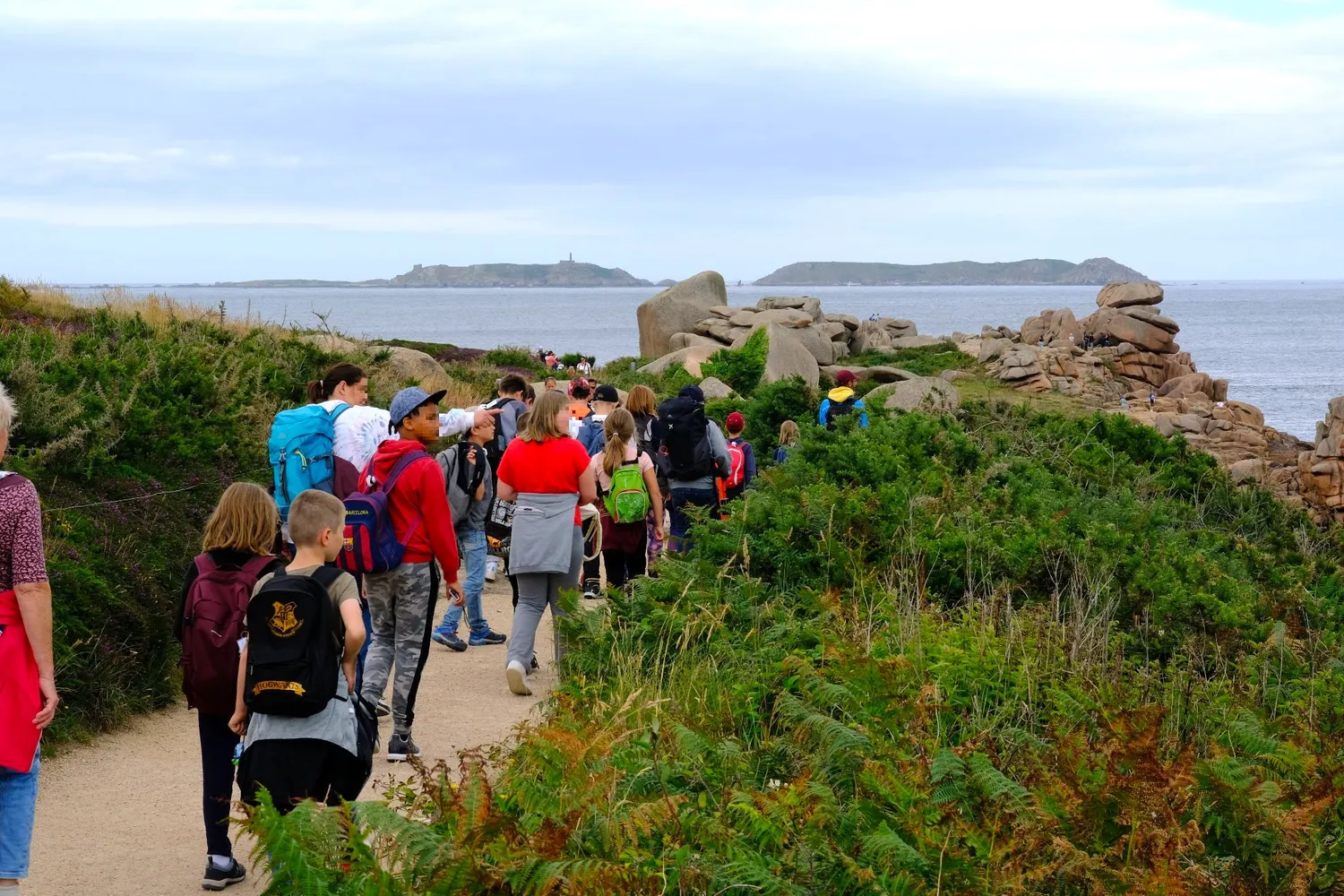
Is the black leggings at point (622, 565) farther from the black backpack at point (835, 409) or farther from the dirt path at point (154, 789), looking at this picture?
the black backpack at point (835, 409)

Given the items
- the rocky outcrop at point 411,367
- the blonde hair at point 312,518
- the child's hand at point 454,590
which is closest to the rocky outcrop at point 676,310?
the rocky outcrop at point 411,367

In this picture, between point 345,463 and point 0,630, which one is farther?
point 345,463

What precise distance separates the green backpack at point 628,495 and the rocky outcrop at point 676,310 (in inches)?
1125

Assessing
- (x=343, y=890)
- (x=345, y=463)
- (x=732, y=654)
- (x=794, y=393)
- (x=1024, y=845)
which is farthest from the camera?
(x=794, y=393)

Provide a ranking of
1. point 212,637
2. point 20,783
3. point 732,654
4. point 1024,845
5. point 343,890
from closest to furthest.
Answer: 1. point 343,890
2. point 1024,845
3. point 20,783
4. point 212,637
5. point 732,654

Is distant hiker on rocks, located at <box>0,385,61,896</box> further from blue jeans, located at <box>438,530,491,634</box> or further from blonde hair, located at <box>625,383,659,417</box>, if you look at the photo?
blonde hair, located at <box>625,383,659,417</box>

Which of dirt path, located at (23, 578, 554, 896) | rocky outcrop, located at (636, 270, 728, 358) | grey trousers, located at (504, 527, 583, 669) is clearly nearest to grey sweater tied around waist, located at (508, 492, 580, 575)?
grey trousers, located at (504, 527, 583, 669)

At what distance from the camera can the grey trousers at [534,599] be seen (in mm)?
8375

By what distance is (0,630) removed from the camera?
4.45m

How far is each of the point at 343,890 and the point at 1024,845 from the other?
225cm

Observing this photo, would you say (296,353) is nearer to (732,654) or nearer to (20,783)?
(732,654)

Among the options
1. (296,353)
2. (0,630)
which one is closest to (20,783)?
(0,630)

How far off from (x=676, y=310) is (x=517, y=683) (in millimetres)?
30771

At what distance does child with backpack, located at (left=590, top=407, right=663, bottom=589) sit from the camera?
935 centimetres
